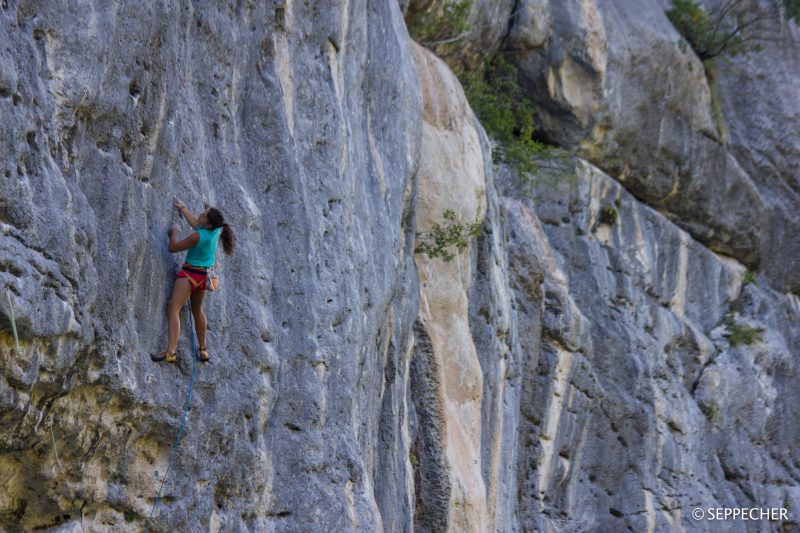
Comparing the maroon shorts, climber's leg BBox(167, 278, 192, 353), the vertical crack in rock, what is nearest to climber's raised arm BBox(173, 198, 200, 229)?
the maroon shorts

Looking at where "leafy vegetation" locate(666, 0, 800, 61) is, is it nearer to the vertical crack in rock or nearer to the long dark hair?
the vertical crack in rock

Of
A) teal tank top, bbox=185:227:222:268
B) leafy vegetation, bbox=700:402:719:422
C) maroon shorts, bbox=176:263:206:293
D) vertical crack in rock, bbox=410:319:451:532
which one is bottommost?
vertical crack in rock, bbox=410:319:451:532

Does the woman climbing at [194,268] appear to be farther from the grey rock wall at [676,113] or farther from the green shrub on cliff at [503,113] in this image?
the grey rock wall at [676,113]

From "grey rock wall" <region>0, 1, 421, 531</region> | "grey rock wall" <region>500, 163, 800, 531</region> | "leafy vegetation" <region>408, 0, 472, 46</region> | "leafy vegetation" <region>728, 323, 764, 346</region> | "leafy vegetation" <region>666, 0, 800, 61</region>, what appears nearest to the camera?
"grey rock wall" <region>0, 1, 421, 531</region>

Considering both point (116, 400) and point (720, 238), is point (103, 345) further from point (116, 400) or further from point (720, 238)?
point (720, 238)

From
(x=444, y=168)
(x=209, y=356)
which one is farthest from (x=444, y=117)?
(x=209, y=356)

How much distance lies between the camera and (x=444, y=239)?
44.0 ft

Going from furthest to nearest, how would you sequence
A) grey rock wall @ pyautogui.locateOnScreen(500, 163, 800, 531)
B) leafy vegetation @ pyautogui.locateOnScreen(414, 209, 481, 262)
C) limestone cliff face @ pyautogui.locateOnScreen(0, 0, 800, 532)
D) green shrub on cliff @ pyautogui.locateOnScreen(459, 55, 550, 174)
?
green shrub on cliff @ pyautogui.locateOnScreen(459, 55, 550, 174) → grey rock wall @ pyautogui.locateOnScreen(500, 163, 800, 531) → leafy vegetation @ pyautogui.locateOnScreen(414, 209, 481, 262) → limestone cliff face @ pyautogui.locateOnScreen(0, 0, 800, 532)

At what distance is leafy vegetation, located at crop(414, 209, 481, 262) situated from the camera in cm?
1341

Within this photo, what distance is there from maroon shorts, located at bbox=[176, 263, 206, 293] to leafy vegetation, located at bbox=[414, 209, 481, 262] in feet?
19.1

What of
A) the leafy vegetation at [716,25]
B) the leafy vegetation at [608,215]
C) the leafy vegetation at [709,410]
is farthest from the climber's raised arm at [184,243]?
the leafy vegetation at [716,25]

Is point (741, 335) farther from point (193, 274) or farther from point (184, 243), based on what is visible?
point (184, 243)

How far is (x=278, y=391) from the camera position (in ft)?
29.0

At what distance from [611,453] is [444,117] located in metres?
7.01
